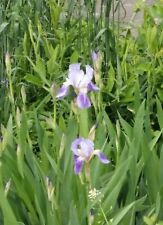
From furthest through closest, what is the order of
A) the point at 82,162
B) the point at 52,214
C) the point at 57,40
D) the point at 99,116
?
the point at 57,40
the point at 99,116
the point at 52,214
the point at 82,162

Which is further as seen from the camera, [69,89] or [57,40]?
[57,40]

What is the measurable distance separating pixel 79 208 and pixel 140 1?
1.53 m

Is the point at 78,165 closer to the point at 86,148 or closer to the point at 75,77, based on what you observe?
the point at 86,148

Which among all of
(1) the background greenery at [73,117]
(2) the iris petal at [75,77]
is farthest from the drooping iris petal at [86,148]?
(2) the iris petal at [75,77]

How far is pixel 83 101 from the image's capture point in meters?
1.63

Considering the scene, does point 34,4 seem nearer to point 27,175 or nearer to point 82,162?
point 27,175

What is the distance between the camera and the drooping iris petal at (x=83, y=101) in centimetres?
162

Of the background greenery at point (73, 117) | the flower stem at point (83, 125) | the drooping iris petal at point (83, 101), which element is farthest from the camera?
the flower stem at point (83, 125)

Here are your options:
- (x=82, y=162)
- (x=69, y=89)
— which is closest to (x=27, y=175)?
(x=69, y=89)

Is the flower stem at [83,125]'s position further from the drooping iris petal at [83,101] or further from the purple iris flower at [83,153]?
the purple iris flower at [83,153]

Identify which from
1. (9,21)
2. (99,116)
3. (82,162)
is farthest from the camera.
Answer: (9,21)

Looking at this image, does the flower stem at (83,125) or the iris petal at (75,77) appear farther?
the flower stem at (83,125)

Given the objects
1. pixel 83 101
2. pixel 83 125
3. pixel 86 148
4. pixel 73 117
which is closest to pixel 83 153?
pixel 86 148

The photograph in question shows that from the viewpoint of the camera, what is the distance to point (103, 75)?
3.17 metres
